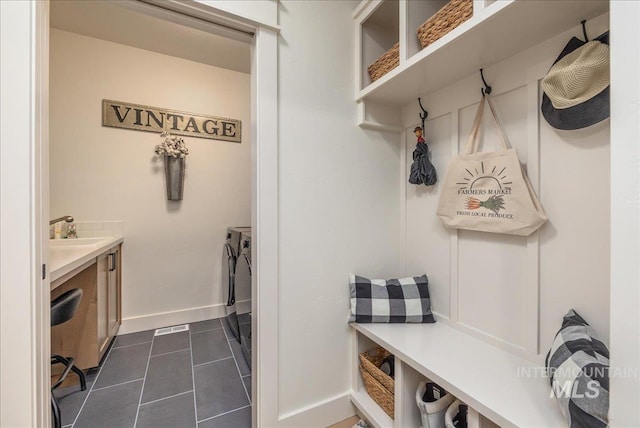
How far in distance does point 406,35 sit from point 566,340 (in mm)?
1243

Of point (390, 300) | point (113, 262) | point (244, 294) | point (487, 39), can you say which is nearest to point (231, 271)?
point (244, 294)

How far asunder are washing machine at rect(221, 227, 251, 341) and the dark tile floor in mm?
204

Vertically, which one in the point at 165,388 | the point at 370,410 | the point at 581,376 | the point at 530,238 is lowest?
the point at 165,388

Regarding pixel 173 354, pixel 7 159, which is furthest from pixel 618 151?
pixel 173 354

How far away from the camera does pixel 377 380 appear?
1.31 m

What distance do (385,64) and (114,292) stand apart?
2.57 meters

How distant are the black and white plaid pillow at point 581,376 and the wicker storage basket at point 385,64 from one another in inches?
48.1

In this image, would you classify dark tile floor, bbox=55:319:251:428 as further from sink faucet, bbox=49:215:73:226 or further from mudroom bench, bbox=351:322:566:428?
sink faucet, bbox=49:215:73:226

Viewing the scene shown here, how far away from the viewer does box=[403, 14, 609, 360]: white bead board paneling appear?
857 millimetres

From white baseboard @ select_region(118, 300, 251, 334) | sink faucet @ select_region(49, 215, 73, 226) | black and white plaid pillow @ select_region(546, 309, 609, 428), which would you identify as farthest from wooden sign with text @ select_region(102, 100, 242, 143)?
black and white plaid pillow @ select_region(546, 309, 609, 428)

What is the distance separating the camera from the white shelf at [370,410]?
1230 millimetres

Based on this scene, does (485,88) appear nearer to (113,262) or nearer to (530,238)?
(530,238)

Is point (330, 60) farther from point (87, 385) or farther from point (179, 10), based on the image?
point (87, 385)

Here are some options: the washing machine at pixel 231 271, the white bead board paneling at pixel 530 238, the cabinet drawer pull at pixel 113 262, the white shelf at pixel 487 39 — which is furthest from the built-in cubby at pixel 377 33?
the cabinet drawer pull at pixel 113 262
